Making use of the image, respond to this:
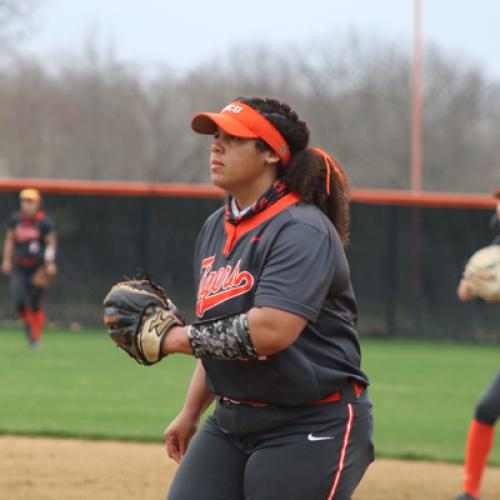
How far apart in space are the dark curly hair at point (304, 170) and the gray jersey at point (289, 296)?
0.28 ft

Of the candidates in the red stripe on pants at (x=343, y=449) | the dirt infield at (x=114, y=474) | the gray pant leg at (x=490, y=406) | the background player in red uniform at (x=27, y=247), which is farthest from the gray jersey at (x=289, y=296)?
the background player in red uniform at (x=27, y=247)

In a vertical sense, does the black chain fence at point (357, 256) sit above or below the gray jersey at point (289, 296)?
below

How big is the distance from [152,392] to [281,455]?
698 centimetres

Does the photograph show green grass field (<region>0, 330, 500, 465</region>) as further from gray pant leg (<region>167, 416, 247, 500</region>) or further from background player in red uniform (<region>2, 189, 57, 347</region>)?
gray pant leg (<region>167, 416, 247, 500</region>)

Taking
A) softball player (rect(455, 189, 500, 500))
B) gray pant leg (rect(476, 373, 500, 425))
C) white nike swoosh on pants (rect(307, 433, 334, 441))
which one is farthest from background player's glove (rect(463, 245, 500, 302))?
white nike swoosh on pants (rect(307, 433, 334, 441))

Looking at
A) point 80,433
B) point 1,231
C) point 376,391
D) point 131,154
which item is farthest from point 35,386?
point 131,154

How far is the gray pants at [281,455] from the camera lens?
A: 328cm

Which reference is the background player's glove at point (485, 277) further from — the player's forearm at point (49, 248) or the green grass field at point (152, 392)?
the player's forearm at point (49, 248)

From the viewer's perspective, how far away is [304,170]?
3.40 metres

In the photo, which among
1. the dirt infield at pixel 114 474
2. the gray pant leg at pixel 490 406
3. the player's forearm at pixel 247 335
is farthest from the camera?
the dirt infield at pixel 114 474

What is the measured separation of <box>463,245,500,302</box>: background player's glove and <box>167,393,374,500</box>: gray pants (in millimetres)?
2403

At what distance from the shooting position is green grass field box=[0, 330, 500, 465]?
8.17 metres

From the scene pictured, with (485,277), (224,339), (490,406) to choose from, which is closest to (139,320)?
(224,339)

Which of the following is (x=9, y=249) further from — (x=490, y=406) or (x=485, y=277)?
(x=485, y=277)
